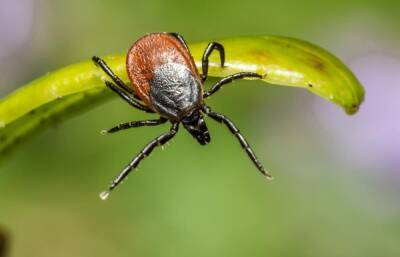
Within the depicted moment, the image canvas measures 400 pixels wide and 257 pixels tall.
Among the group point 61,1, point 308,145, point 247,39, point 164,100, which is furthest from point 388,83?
point 247,39

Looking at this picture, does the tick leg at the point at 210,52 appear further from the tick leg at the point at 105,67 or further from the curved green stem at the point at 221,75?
the tick leg at the point at 105,67

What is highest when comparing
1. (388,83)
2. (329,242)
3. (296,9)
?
(296,9)

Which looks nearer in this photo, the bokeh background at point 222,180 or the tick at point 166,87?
the tick at point 166,87

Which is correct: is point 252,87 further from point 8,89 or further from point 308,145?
point 8,89

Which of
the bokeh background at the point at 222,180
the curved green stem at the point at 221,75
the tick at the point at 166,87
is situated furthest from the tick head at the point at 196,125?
the bokeh background at the point at 222,180

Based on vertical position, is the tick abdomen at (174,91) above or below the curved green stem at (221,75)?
above

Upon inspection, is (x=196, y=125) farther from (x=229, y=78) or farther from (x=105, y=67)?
(x=105, y=67)
